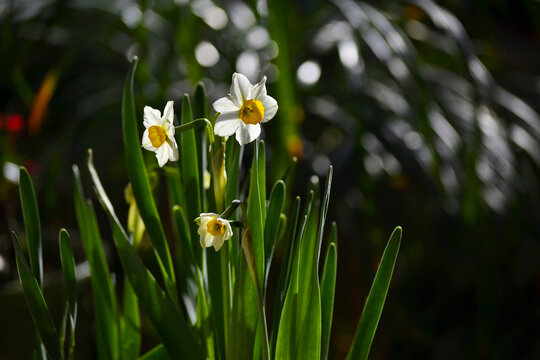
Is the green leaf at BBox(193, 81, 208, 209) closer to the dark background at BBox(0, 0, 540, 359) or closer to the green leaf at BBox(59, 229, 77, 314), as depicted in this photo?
the green leaf at BBox(59, 229, 77, 314)

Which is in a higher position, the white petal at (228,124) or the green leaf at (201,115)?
the white petal at (228,124)

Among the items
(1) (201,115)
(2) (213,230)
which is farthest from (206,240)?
(1) (201,115)

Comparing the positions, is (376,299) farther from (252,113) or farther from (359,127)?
(359,127)

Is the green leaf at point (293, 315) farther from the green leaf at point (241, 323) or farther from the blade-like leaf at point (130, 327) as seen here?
the blade-like leaf at point (130, 327)

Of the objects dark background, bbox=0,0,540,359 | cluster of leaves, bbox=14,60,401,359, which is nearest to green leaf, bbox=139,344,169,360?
cluster of leaves, bbox=14,60,401,359

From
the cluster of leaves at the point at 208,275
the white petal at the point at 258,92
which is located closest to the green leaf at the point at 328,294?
the cluster of leaves at the point at 208,275

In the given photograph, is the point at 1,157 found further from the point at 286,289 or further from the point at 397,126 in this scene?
the point at 397,126

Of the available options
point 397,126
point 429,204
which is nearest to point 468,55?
point 397,126
